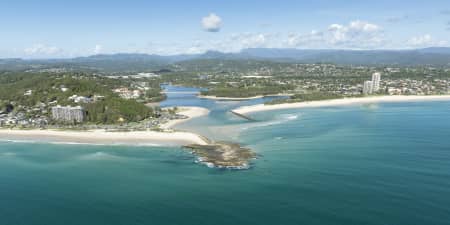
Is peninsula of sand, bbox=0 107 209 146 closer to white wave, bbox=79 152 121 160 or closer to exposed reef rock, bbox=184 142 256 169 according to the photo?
exposed reef rock, bbox=184 142 256 169

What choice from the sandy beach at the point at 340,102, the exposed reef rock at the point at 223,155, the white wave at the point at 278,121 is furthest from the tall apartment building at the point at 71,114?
the sandy beach at the point at 340,102

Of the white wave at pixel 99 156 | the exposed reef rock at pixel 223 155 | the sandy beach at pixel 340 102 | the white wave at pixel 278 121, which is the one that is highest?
the sandy beach at pixel 340 102

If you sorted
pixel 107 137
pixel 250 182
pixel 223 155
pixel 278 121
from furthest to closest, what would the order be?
1. pixel 278 121
2. pixel 107 137
3. pixel 223 155
4. pixel 250 182

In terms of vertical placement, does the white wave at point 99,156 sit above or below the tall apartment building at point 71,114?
below

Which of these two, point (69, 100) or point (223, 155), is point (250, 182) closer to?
point (223, 155)

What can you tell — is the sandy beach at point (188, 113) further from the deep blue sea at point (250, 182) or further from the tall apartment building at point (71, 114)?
the tall apartment building at point (71, 114)

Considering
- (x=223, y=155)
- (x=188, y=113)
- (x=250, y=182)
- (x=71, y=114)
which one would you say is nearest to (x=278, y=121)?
(x=188, y=113)

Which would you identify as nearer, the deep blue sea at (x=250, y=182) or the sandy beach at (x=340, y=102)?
the deep blue sea at (x=250, y=182)

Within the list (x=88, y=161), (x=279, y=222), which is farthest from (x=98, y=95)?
(x=279, y=222)
